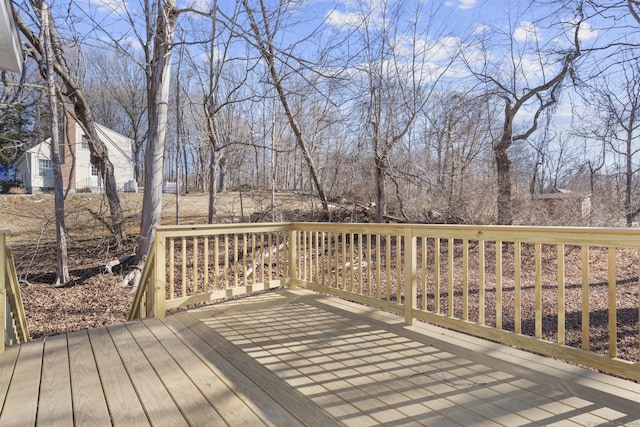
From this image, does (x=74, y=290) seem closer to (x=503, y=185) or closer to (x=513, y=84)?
(x=503, y=185)

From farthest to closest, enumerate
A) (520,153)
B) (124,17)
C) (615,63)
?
(520,153) < (615,63) < (124,17)

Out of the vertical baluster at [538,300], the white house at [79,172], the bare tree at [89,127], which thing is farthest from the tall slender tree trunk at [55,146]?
the white house at [79,172]

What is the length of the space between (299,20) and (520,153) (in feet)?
25.5

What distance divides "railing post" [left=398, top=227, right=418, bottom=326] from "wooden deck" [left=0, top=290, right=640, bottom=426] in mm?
151

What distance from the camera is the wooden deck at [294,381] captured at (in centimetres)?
190

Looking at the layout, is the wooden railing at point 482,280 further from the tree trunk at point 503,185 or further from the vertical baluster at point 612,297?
the tree trunk at point 503,185

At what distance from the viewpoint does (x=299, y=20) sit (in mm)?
6711

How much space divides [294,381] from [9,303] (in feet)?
9.48

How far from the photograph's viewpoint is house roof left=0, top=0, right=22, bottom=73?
9.32 ft

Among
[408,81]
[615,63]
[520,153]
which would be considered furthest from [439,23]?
[520,153]

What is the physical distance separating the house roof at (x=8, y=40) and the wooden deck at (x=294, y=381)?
256 cm

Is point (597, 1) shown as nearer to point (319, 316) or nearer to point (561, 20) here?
point (561, 20)

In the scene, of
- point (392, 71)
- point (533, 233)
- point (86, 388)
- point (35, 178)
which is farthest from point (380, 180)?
point (35, 178)

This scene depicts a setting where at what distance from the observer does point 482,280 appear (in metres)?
2.99
